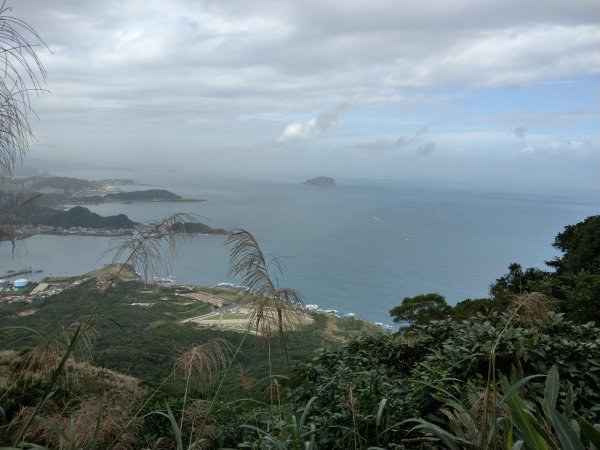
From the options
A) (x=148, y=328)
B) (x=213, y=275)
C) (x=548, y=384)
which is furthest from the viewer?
(x=213, y=275)

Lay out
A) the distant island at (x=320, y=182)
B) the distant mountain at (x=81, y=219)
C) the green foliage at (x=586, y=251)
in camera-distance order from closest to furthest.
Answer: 1. the distant mountain at (x=81, y=219)
2. the green foliage at (x=586, y=251)
3. the distant island at (x=320, y=182)

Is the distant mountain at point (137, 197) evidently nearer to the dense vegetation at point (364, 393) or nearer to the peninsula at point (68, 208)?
the peninsula at point (68, 208)

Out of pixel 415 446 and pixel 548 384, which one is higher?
pixel 548 384

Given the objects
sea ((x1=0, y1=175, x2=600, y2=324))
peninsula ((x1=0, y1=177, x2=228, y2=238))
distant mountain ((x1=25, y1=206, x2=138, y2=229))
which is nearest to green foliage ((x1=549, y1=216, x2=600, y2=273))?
sea ((x1=0, y1=175, x2=600, y2=324))

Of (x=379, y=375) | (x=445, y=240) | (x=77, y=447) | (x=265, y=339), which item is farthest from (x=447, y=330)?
(x=445, y=240)

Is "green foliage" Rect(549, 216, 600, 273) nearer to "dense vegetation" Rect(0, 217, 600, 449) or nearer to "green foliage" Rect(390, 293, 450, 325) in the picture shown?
"green foliage" Rect(390, 293, 450, 325)

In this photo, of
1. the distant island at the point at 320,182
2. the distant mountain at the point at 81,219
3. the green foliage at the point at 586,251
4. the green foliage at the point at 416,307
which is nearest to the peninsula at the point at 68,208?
the distant mountain at the point at 81,219

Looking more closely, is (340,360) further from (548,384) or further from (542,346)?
(548,384)

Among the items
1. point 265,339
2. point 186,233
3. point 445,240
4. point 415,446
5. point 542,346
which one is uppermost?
point 186,233

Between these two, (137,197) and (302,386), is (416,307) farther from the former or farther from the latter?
(137,197)

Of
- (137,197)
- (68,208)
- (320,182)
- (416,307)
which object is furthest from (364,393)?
(320,182)
